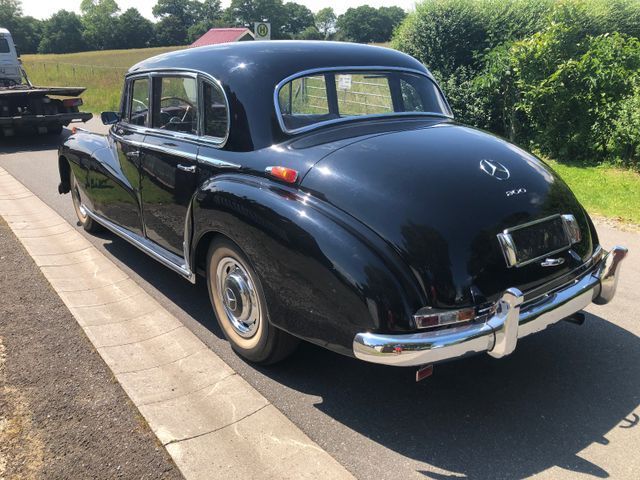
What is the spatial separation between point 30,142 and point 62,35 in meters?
93.1

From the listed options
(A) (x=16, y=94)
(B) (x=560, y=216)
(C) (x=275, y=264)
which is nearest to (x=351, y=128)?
(C) (x=275, y=264)

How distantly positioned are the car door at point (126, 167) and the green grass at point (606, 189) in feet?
17.4

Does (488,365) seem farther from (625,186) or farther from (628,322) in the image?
(625,186)

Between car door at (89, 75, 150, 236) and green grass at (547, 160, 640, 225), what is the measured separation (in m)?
5.32

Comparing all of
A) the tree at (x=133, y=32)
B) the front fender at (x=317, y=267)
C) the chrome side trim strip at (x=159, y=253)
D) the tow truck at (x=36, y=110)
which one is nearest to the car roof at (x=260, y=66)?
the front fender at (x=317, y=267)

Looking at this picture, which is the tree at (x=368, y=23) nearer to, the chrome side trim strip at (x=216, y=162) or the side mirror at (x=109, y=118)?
the side mirror at (x=109, y=118)

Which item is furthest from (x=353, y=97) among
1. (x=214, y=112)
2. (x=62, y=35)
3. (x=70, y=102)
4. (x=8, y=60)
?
(x=62, y=35)

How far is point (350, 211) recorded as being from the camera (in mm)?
2633

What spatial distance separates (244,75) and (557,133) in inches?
285

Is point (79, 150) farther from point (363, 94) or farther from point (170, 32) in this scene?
point (170, 32)

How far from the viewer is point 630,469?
2.41 metres

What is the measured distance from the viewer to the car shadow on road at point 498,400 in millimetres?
2531

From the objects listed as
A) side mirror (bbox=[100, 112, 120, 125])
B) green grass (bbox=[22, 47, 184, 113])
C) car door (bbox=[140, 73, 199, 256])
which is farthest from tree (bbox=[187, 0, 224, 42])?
car door (bbox=[140, 73, 199, 256])

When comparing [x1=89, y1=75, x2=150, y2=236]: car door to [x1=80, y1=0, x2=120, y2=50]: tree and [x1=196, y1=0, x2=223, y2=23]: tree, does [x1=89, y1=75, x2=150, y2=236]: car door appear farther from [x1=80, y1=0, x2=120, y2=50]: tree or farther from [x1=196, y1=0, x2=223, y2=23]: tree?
[x1=196, y1=0, x2=223, y2=23]: tree
